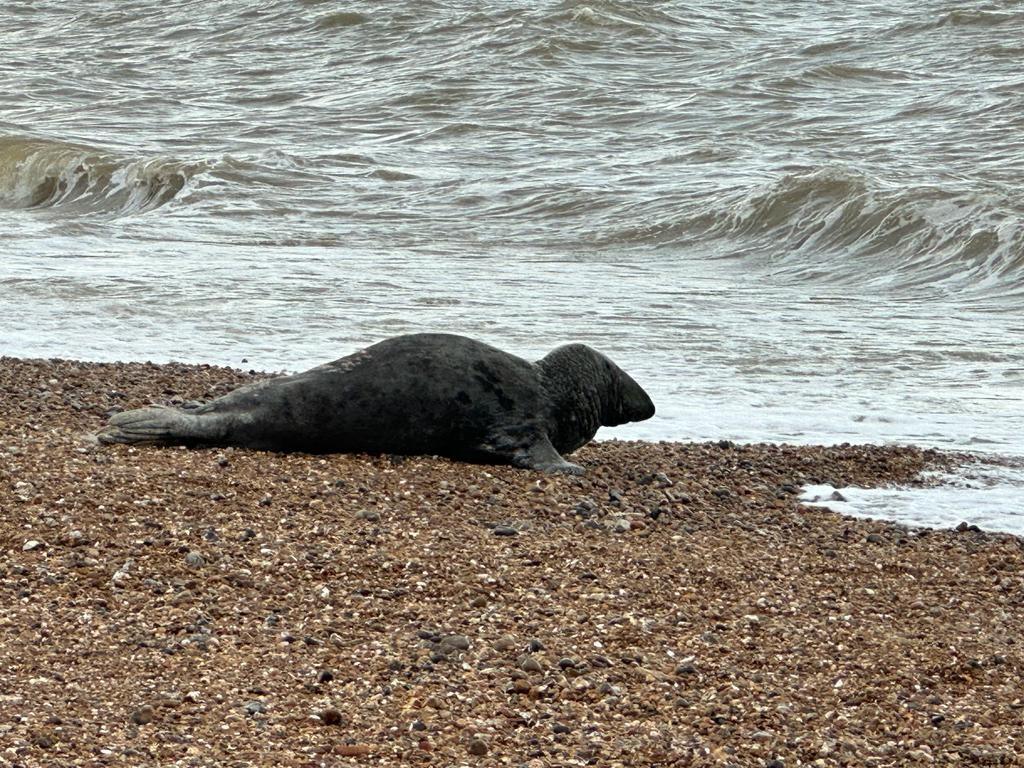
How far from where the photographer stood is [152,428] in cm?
607

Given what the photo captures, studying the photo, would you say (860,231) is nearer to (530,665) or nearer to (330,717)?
(530,665)

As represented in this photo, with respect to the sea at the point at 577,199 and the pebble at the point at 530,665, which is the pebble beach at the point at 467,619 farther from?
the sea at the point at 577,199

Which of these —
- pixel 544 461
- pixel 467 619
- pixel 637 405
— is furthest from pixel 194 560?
pixel 637 405

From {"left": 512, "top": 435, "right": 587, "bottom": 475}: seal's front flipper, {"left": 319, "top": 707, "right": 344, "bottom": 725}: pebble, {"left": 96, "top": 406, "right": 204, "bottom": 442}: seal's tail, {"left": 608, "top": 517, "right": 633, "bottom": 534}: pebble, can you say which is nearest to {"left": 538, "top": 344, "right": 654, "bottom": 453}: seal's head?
{"left": 512, "top": 435, "right": 587, "bottom": 475}: seal's front flipper

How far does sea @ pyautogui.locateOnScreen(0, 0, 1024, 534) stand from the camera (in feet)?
29.5

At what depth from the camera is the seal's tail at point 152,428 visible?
6039 mm

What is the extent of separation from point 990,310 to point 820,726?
783 cm

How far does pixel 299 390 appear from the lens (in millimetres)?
6238

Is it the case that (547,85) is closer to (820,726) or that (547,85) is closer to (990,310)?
(990,310)

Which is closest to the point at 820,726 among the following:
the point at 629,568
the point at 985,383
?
the point at 629,568

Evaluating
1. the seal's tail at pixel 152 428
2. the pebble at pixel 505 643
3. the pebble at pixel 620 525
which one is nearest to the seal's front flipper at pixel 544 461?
the pebble at pixel 620 525

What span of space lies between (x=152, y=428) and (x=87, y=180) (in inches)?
460

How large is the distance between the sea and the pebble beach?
1.18m

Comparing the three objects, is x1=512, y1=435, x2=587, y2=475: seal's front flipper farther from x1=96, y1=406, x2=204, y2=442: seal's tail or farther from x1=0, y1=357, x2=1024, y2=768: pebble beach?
x1=96, y1=406, x2=204, y2=442: seal's tail
